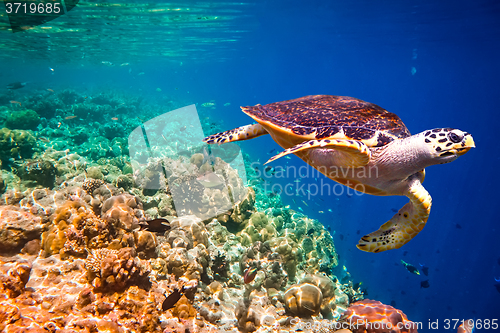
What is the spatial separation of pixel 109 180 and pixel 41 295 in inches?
145

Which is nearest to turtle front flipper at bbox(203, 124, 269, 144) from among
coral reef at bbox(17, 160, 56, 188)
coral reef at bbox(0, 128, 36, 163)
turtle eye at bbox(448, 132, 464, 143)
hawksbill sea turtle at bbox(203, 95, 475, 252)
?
hawksbill sea turtle at bbox(203, 95, 475, 252)

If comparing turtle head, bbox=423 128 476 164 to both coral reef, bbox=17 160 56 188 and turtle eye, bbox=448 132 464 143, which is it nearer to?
turtle eye, bbox=448 132 464 143

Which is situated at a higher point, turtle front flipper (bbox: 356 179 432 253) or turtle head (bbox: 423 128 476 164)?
turtle head (bbox: 423 128 476 164)

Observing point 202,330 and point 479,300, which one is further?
point 479,300

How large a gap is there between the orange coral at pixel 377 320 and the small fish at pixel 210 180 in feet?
13.4

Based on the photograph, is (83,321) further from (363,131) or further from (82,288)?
(363,131)

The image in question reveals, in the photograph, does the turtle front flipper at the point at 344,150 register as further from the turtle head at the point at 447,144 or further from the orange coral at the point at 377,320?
the orange coral at the point at 377,320

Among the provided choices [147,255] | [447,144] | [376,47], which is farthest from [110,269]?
[376,47]

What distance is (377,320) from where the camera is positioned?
3031 millimetres

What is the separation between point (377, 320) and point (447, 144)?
2550mm

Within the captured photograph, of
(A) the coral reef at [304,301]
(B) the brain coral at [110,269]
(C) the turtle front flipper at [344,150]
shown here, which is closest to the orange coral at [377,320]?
(A) the coral reef at [304,301]

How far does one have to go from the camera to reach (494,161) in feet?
177

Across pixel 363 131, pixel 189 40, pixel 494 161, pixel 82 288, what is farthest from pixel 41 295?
pixel 494 161

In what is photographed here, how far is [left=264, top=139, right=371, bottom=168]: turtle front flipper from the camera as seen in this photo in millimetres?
2238
